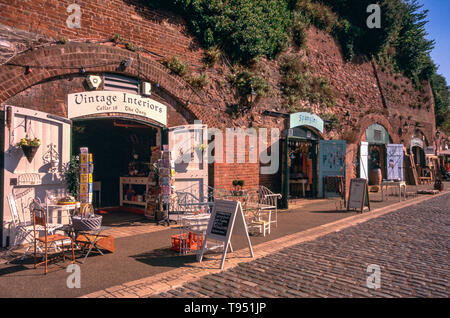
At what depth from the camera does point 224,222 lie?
5.79 m

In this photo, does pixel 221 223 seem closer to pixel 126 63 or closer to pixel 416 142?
pixel 126 63

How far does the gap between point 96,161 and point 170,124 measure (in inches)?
182

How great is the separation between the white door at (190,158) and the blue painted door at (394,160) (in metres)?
14.9

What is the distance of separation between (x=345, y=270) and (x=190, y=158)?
231 inches

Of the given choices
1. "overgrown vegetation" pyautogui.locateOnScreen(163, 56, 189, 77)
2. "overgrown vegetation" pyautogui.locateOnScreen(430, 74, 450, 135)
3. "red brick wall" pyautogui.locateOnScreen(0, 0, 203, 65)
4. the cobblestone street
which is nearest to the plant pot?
"red brick wall" pyautogui.locateOnScreen(0, 0, 203, 65)

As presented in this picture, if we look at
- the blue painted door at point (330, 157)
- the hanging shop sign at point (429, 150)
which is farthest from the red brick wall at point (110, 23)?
the hanging shop sign at point (429, 150)

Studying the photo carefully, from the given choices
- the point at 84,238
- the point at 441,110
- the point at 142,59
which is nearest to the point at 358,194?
the point at 142,59

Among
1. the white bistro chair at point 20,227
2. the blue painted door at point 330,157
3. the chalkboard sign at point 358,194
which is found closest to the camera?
the white bistro chair at point 20,227

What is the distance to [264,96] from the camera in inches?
494

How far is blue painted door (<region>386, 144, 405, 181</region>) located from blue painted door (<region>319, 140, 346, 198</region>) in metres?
7.63

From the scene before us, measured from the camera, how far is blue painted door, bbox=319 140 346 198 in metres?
15.0

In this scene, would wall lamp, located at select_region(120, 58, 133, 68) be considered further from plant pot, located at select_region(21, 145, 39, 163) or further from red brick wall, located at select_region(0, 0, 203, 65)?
plant pot, located at select_region(21, 145, 39, 163)

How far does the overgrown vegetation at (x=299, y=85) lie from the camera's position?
1401 cm

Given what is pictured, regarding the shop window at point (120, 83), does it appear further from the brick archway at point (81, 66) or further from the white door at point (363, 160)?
the white door at point (363, 160)
